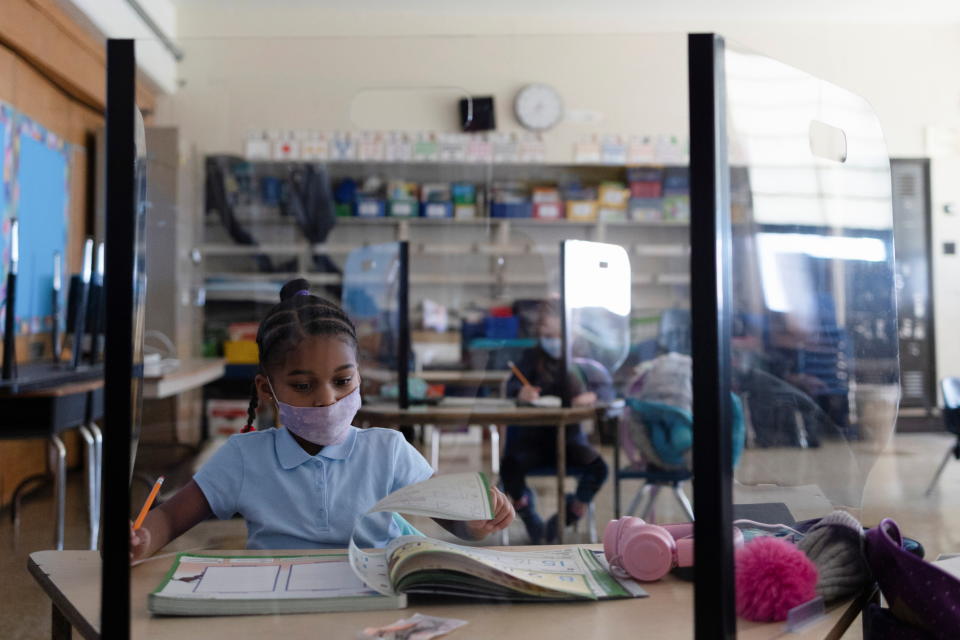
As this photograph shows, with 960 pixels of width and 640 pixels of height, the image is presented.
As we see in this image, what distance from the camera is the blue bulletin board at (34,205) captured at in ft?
12.3

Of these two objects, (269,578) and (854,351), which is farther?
(854,351)

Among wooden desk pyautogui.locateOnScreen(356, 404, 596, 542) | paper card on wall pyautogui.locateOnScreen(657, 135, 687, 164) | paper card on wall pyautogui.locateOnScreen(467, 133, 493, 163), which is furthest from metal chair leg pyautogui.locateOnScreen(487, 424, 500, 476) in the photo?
paper card on wall pyautogui.locateOnScreen(657, 135, 687, 164)

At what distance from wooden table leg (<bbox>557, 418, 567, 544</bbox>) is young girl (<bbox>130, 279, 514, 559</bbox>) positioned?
5.26 ft

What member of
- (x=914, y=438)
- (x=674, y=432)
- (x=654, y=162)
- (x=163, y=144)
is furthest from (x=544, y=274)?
(x=914, y=438)

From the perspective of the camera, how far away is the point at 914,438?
5.80 metres

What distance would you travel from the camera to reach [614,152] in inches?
229

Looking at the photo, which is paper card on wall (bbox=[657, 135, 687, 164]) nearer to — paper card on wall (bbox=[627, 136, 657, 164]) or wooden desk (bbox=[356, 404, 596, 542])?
paper card on wall (bbox=[627, 136, 657, 164])

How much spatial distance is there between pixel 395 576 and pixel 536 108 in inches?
212

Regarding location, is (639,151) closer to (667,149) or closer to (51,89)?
(667,149)

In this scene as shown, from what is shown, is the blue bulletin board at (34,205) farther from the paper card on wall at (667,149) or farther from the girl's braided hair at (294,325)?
the paper card on wall at (667,149)

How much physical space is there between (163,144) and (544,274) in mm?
1554

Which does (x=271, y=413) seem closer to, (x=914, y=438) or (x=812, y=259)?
(x=812, y=259)

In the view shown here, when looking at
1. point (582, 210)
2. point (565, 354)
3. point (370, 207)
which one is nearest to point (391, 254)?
point (565, 354)

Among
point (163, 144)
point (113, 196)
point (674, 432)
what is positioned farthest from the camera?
point (674, 432)
